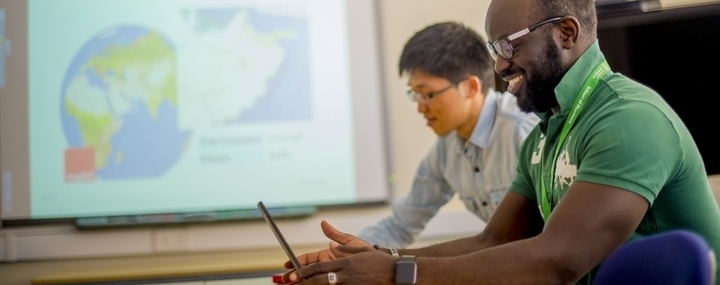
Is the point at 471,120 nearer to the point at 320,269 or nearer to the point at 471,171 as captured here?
the point at 471,171

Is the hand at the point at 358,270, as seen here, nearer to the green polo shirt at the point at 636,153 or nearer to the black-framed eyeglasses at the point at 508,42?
the green polo shirt at the point at 636,153

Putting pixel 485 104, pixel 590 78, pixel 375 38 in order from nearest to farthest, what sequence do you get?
pixel 590 78 → pixel 485 104 → pixel 375 38

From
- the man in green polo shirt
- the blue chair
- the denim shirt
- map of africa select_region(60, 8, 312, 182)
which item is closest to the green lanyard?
the man in green polo shirt

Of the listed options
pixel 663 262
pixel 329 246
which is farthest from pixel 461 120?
pixel 663 262

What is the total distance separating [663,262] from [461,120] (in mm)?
1732

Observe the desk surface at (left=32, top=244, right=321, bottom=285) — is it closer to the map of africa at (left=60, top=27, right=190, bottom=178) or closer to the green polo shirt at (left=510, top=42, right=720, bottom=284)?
the map of africa at (left=60, top=27, right=190, bottom=178)

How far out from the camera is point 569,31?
1.65 m

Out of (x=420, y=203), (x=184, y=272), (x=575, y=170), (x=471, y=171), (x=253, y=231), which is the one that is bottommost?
(x=184, y=272)

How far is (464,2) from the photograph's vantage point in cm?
386

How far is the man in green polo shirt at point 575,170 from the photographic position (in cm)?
138

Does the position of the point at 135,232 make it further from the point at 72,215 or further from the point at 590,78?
the point at 590,78

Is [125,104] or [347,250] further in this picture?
[125,104]

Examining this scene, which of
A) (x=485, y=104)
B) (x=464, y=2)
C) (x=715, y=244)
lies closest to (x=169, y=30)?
(x=464, y=2)

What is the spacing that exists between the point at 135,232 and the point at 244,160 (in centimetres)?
59
